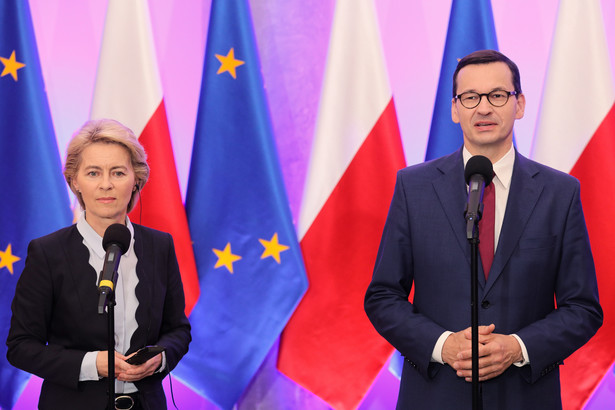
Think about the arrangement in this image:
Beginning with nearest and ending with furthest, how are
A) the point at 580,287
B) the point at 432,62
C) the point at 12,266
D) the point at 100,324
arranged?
the point at 580,287 < the point at 100,324 < the point at 12,266 < the point at 432,62

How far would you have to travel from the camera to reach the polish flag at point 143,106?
10.2ft

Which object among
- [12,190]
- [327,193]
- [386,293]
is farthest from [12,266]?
[386,293]

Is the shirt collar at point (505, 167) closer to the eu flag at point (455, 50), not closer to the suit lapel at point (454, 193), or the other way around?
the suit lapel at point (454, 193)

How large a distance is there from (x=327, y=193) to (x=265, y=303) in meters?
0.58

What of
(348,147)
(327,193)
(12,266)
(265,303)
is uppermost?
(348,147)

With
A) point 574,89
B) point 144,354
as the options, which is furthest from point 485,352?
point 574,89

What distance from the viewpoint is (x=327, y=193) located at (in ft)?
10.3

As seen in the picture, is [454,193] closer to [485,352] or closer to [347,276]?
[485,352]

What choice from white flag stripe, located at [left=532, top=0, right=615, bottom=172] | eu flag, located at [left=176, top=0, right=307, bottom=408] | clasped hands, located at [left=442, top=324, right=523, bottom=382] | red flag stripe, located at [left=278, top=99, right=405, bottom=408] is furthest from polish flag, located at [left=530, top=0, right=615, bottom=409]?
clasped hands, located at [left=442, top=324, right=523, bottom=382]

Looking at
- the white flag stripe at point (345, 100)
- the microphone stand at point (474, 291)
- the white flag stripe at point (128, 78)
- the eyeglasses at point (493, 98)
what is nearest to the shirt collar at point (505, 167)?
the eyeglasses at point (493, 98)

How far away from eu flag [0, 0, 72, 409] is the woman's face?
0.94m

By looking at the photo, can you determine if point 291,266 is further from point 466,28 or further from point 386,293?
point 466,28

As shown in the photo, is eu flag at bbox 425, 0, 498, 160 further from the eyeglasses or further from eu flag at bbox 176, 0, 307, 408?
the eyeglasses

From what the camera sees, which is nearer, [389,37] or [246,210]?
[246,210]
